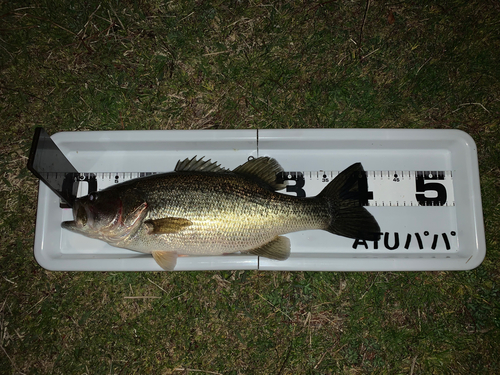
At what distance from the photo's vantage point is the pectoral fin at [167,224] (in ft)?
8.19

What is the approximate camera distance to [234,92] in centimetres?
331

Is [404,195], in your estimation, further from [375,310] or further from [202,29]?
[202,29]

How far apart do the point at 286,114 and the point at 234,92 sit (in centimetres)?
58

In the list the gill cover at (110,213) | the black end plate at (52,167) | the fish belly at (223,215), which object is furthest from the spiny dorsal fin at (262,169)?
the black end plate at (52,167)

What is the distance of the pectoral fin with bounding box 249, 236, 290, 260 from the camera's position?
8.84 feet

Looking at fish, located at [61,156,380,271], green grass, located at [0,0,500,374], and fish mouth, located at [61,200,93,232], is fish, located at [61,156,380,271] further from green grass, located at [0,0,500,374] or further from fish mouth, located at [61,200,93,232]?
green grass, located at [0,0,500,374]

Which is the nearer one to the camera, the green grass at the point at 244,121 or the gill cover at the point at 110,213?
the gill cover at the point at 110,213

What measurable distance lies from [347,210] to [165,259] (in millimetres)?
1578

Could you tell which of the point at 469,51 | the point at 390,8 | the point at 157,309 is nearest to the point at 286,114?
the point at 390,8

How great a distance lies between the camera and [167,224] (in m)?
2.50

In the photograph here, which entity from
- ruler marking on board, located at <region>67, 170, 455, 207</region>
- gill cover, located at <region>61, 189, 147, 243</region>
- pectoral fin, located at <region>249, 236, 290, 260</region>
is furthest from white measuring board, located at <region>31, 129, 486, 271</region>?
gill cover, located at <region>61, 189, 147, 243</region>

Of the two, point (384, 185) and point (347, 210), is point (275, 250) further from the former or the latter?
point (384, 185)

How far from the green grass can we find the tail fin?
2.02ft

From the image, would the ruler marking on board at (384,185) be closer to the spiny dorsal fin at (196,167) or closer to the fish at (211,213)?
the fish at (211,213)
